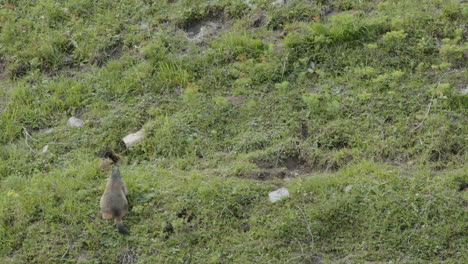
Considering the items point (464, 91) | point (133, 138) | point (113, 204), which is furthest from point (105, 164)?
point (464, 91)

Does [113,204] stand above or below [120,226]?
above

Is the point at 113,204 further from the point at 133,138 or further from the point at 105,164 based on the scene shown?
the point at 133,138

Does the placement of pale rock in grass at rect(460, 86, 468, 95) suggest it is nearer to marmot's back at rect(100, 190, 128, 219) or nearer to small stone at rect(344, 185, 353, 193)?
small stone at rect(344, 185, 353, 193)

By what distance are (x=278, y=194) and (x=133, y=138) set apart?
2074 millimetres

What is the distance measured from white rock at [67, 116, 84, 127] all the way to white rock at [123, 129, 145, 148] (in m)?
0.78

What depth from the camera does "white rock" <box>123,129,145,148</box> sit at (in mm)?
6948

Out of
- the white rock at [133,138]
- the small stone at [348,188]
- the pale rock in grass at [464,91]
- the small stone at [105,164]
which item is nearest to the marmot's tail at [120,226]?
the small stone at [105,164]

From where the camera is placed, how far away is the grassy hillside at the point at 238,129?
5445mm

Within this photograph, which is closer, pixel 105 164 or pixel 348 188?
pixel 348 188

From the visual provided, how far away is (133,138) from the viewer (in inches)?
275

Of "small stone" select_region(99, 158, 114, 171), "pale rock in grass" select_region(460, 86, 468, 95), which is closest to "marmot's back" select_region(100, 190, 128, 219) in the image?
"small stone" select_region(99, 158, 114, 171)

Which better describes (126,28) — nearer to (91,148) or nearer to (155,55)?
(155,55)

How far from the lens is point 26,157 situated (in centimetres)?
702

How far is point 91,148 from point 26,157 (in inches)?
30.2
